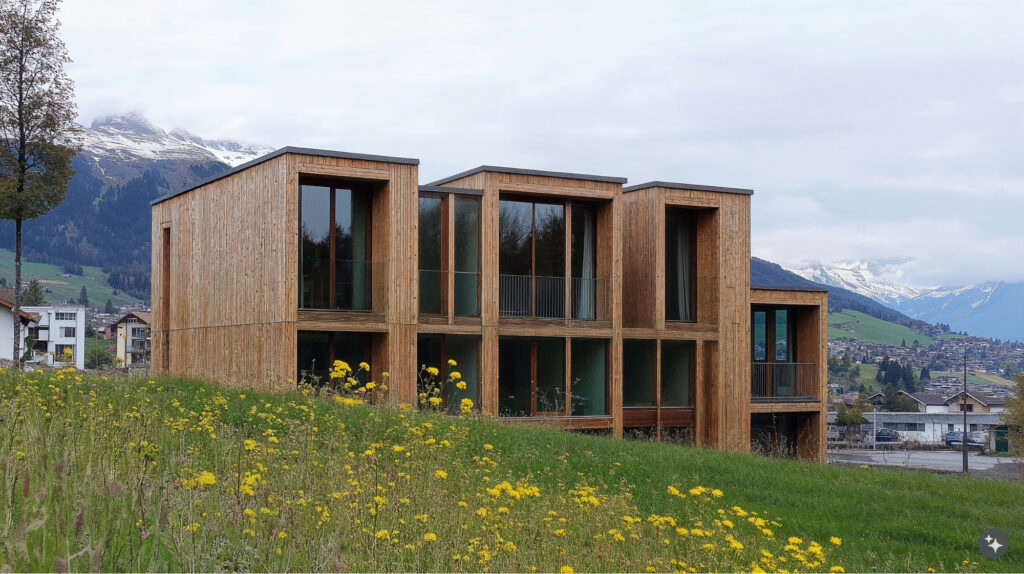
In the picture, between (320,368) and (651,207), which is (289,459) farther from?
(651,207)

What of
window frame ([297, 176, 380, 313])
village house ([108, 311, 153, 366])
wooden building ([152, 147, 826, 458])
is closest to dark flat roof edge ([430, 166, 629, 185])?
wooden building ([152, 147, 826, 458])

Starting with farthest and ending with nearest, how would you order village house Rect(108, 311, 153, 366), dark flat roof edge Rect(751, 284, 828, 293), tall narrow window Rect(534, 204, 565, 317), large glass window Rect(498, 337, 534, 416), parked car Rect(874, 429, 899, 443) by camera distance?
parked car Rect(874, 429, 899, 443) < dark flat roof edge Rect(751, 284, 828, 293) < tall narrow window Rect(534, 204, 565, 317) < large glass window Rect(498, 337, 534, 416) < village house Rect(108, 311, 153, 366)

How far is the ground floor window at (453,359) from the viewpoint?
2320 cm

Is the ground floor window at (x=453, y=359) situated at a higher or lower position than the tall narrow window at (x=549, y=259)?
lower

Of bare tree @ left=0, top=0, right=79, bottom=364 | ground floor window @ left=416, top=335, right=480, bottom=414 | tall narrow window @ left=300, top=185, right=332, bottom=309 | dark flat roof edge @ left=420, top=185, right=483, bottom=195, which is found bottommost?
ground floor window @ left=416, top=335, right=480, bottom=414

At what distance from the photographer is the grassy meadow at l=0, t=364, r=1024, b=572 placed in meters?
5.73

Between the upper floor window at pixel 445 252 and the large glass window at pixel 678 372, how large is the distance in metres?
6.34

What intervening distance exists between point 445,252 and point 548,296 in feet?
9.54

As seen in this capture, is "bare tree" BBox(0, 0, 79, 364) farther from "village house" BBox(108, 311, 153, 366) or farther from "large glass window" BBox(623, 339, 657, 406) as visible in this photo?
"large glass window" BBox(623, 339, 657, 406)

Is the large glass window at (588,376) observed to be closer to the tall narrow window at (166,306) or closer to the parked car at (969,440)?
the tall narrow window at (166,306)

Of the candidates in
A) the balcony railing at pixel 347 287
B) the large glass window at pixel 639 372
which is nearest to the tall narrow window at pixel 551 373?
the large glass window at pixel 639 372

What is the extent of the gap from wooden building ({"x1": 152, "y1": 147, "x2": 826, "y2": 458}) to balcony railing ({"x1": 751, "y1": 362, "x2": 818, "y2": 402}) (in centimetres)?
16

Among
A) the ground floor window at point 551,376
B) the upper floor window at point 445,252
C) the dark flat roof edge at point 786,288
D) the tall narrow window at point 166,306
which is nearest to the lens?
the upper floor window at point 445,252

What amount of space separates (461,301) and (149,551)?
712 inches
